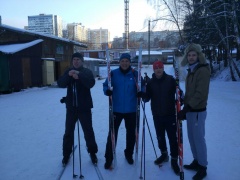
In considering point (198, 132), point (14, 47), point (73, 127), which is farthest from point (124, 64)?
point (14, 47)

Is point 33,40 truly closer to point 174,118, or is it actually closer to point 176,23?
point 176,23

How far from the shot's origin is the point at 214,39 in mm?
19906

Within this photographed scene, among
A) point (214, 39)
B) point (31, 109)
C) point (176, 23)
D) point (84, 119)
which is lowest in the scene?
point (31, 109)

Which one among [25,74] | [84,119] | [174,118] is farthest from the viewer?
[25,74]

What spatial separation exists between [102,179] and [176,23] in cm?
1919

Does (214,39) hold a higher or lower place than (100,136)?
higher

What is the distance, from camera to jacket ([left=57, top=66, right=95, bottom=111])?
422 cm

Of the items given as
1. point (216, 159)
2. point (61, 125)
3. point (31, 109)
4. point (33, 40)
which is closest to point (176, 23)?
point (33, 40)

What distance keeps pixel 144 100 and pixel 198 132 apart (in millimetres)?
1002

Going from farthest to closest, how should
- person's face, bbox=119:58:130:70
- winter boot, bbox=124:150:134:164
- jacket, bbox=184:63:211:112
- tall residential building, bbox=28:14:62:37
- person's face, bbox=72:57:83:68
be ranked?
tall residential building, bbox=28:14:62:37 → winter boot, bbox=124:150:134:164 → person's face, bbox=72:57:83:68 → person's face, bbox=119:58:130:70 → jacket, bbox=184:63:211:112

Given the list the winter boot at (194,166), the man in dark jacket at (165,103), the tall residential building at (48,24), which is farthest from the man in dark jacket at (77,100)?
the tall residential building at (48,24)

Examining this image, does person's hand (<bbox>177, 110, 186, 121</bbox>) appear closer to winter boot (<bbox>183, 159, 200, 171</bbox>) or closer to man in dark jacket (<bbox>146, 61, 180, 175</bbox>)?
man in dark jacket (<bbox>146, 61, 180, 175</bbox>)

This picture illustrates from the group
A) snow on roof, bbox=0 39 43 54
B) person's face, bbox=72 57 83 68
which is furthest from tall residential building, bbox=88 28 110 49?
person's face, bbox=72 57 83 68

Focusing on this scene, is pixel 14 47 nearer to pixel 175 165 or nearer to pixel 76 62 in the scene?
pixel 76 62
